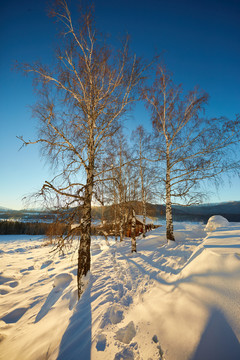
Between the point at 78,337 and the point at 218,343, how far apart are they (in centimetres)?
200

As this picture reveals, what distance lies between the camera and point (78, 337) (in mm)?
2020

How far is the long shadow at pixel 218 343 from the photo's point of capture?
111 centimetres

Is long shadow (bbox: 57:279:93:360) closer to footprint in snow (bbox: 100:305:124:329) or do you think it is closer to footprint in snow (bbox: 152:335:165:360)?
footprint in snow (bbox: 100:305:124:329)

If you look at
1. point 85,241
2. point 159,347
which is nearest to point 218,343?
point 159,347

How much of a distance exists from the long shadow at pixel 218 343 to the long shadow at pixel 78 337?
1.43m

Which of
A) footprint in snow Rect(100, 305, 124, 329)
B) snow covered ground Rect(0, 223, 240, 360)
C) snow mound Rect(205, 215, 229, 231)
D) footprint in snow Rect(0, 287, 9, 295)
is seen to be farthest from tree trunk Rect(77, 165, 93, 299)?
snow mound Rect(205, 215, 229, 231)

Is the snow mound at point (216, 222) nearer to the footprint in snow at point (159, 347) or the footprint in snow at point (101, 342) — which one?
the footprint in snow at point (159, 347)

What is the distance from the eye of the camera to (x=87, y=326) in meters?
2.21

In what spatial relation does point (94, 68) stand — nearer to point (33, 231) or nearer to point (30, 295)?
point (30, 295)

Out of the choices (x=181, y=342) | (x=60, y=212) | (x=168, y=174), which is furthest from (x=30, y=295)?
(x=168, y=174)

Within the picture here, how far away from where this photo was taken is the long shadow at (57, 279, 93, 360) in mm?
1761

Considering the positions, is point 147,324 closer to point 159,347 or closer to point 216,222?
point 159,347

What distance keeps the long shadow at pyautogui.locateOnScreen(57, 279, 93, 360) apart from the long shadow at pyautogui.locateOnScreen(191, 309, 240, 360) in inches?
56.4

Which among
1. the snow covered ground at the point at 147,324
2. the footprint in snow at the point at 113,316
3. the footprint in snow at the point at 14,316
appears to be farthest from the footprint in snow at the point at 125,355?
the footprint in snow at the point at 14,316
